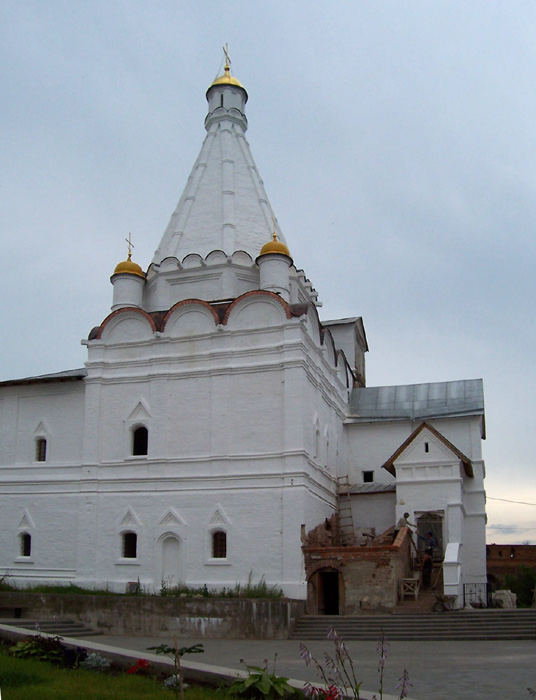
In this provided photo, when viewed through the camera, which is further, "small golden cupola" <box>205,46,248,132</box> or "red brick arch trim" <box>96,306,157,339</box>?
"small golden cupola" <box>205,46,248,132</box>

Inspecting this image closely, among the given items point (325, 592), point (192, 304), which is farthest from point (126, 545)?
point (192, 304)

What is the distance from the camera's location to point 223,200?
25.5 m

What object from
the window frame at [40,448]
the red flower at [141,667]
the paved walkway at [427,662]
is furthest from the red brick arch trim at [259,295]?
the red flower at [141,667]

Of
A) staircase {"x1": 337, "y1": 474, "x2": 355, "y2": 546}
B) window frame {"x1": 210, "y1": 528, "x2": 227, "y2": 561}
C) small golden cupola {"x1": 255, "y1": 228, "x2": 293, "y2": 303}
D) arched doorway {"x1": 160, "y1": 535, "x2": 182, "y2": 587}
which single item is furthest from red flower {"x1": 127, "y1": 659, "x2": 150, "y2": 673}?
staircase {"x1": 337, "y1": 474, "x2": 355, "y2": 546}

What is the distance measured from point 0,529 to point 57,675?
15116 mm

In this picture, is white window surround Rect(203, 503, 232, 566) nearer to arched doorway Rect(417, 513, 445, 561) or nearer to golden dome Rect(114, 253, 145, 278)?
arched doorway Rect(417, 513, 445, 561)

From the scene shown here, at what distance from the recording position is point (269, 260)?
22.7 meters

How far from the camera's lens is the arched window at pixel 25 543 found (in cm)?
2274

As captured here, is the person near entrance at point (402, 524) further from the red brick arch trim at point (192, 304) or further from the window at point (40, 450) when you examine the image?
the window at point (40, 450)

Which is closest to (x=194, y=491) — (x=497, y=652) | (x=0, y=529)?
(x=0, y=529)

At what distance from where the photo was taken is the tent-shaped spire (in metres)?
24.8

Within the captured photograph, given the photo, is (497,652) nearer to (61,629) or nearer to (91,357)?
(61,629)

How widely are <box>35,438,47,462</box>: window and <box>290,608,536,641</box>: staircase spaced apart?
10.0 m

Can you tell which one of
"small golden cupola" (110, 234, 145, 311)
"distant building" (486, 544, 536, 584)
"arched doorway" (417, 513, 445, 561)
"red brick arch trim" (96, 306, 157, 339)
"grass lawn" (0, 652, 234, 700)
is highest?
"small golden cupola" (110, 234, 145, 311)
